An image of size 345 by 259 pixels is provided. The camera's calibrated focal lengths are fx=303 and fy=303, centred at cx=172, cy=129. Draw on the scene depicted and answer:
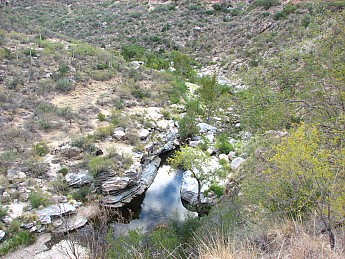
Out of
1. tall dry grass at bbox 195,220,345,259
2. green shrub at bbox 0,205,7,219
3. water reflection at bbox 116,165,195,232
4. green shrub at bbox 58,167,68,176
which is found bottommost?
water reflection at bbox 116,165,195,232

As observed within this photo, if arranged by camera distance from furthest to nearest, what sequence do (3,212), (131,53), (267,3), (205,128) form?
1. (267,3)
2. (131,53)
3. (205,128)
4. (3,212)

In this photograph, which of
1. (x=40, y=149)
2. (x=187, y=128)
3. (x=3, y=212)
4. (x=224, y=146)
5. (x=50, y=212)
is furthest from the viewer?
(x=187, y=128)

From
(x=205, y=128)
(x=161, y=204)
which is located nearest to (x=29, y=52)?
(x=205, y=128)

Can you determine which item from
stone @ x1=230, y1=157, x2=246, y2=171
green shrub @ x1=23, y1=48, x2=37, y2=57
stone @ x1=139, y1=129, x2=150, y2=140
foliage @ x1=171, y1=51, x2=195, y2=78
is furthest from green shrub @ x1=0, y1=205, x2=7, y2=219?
foliage @ x1=171, y1=51, x2=195, y2=78

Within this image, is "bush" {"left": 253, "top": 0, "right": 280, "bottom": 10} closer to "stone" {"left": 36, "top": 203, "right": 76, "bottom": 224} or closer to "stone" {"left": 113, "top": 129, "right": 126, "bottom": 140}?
"stone" {"left": 113, "top": 129, "right": 126, "bottom": 140}

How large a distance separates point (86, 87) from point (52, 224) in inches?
490

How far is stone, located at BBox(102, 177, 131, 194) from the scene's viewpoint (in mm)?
12836

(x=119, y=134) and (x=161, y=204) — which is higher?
(x=119, y=134)

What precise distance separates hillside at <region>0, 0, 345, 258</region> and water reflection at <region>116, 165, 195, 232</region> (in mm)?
744

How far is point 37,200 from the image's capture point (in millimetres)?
11227

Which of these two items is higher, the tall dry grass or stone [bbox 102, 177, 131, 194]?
the tall dry grass

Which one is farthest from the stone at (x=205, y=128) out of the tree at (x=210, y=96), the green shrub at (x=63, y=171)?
the green shrub at (x=63, y=171)

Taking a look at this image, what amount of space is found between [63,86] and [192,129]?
357 inches

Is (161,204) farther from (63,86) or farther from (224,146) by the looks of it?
(63,86)
